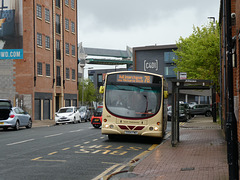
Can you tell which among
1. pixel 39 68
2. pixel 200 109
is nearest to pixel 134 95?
pixel 39 68

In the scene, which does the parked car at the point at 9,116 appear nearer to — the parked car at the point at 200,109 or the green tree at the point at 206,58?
the green tree at the point at 206,58

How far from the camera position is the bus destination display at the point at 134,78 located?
56.7ft

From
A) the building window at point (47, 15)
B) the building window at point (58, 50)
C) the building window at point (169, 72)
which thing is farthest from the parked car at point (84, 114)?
the building window at point (169, 72)

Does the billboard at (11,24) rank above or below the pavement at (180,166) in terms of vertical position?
above

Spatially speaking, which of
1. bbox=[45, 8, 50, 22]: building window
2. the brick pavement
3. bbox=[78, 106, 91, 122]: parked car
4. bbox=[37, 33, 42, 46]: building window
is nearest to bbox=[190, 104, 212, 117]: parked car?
bbox=[78, 106, 91, 122]: parked car

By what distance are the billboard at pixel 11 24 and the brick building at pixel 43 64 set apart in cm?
41

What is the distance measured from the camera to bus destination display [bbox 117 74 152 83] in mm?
17297

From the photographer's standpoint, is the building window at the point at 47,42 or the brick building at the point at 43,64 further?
the building window at the point at 47,42

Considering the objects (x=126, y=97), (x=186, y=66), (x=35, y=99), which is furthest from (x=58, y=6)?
(x=126, y=97)

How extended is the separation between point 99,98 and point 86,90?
5.49 metres

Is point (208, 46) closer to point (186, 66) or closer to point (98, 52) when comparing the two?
point (186, 66)

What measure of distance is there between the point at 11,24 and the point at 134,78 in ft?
95.9

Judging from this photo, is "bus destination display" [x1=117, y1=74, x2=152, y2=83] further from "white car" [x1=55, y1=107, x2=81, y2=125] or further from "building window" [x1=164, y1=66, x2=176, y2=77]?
"building window" [x1=164, y1=66, x2=176, y2=77]

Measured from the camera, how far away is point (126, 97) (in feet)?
56.1
